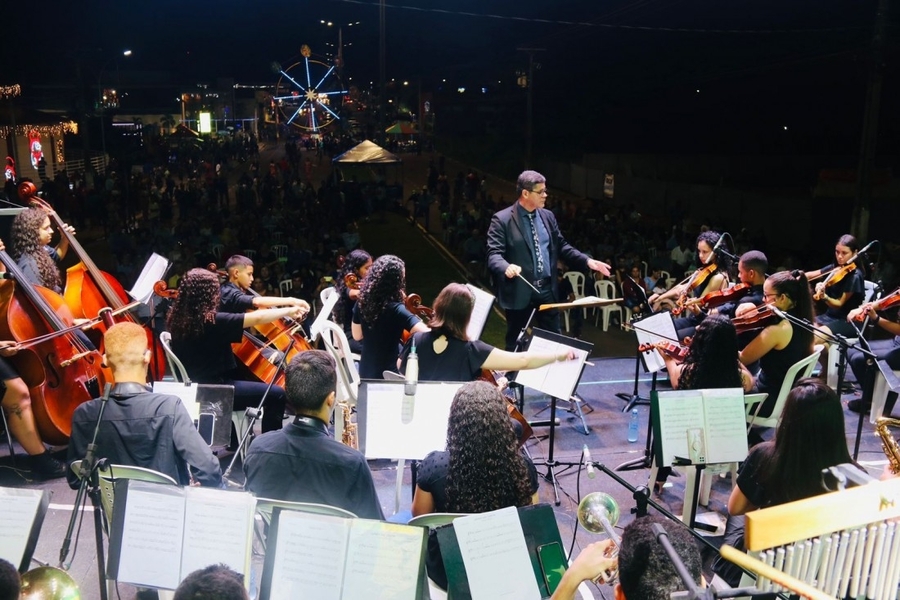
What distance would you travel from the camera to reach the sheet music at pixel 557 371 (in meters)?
4.86

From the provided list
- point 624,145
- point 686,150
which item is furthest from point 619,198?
point 624,145

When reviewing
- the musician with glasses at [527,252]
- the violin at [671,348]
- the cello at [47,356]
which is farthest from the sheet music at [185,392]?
the violin at [671,348]

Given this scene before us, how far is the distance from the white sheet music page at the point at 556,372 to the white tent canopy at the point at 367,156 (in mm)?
8113

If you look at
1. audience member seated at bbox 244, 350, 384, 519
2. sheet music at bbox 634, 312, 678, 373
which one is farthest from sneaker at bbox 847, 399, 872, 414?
audience member seated at bbox 244, 350, 384, 519

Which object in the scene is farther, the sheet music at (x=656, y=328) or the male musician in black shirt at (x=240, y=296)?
the male musician in black shirt at (x=240, y=296)

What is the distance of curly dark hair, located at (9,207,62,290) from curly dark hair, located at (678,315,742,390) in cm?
475

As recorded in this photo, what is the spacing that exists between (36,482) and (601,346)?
8.08 meters

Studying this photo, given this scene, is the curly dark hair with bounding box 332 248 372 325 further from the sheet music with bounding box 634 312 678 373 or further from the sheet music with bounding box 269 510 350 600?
the sheet music with bounding box 269 510 350 600

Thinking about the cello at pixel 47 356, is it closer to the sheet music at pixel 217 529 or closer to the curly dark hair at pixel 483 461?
the sheet music at pixel 217 529

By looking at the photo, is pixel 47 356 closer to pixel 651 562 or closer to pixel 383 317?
pixel 383 317

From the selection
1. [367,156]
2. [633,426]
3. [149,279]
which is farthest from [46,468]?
[367,156]

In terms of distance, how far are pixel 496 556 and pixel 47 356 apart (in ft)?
12.4

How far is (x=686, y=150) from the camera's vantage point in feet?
102

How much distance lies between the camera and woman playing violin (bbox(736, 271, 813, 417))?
5.43 metres
